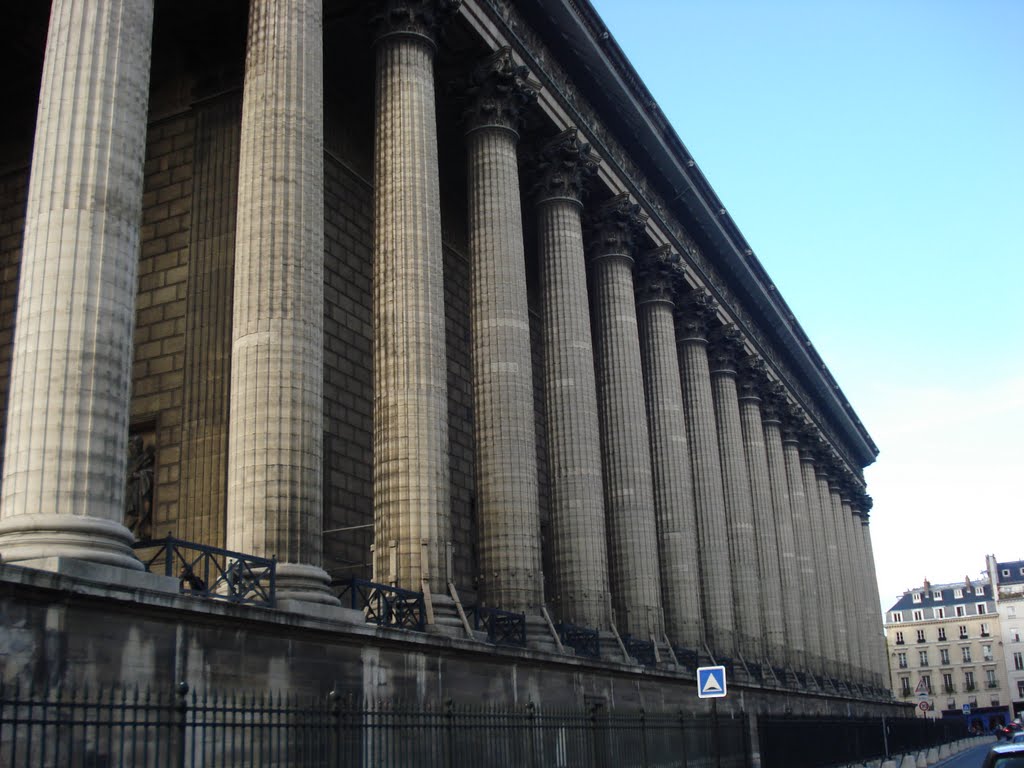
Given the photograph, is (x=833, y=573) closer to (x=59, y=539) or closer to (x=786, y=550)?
(x=786, y=550)

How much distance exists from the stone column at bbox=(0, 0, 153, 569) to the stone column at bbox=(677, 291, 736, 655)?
1190 inches

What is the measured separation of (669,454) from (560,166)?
A: 38.5 feet

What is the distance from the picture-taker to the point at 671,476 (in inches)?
1606

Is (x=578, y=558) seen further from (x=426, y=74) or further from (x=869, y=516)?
(x=869, y=516)

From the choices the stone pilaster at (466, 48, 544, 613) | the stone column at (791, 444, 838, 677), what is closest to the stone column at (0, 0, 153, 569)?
the stone pilaster at (466, 48, 544, 613)

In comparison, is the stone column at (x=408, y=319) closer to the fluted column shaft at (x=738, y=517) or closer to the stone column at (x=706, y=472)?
the stone column at (x=706, y=472)

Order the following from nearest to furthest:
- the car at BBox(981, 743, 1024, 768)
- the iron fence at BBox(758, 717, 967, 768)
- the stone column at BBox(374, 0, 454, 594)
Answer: the car at BBox(981, 743, 1024, 768), the stone column at BBox(374, 0, 454, 594), the iron fence at BBox(758, 717, 967, 768)

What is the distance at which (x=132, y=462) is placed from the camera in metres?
26.2

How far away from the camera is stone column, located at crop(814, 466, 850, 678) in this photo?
2474 inches

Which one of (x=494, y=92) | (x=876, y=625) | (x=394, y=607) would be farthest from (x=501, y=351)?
(x=876, y=625)

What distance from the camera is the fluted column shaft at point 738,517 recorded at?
4628cm

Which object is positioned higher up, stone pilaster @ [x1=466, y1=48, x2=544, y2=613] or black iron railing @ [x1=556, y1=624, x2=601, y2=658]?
stone pilaster @ [x1=466, y1=48, x2=544, y2=613]

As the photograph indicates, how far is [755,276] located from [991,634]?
351 ft

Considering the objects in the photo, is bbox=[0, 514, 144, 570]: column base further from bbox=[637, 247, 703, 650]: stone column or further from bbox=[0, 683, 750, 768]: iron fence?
bbox=[637, 247, 703, 650]: stone column
